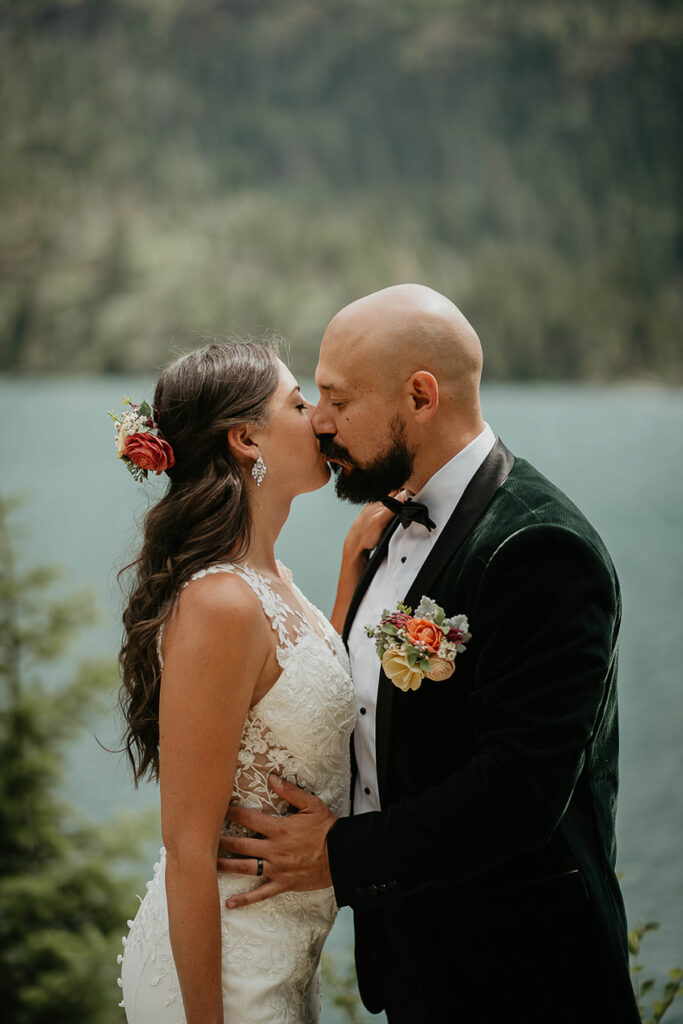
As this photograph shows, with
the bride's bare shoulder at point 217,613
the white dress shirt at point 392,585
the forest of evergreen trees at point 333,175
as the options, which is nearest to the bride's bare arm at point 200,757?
the bride's bare shoulder at point 217,613

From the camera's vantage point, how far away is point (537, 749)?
156cm

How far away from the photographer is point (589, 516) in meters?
6.45

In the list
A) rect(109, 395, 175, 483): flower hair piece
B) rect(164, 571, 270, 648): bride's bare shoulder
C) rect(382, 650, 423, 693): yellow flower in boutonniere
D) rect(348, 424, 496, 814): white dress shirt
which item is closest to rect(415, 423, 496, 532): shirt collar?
rect(348, 424, 496, 814): white dress shirt

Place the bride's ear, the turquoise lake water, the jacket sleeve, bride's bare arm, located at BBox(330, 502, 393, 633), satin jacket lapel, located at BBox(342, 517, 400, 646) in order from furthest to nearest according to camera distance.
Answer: the turquoise lake water → bride's bare arm, located at BBox(330, 502, 393, 633) → satin jacket lapel, located at BBox(342, 517, 400, 646) → the bride's ear → the jacket sleeve

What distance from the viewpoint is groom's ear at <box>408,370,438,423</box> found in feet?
6.06

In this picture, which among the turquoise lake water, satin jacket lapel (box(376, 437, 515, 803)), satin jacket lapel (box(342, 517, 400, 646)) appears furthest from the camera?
the turquoise lake water

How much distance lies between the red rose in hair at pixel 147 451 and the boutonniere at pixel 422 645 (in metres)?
0.60

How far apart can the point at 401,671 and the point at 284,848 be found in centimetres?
45

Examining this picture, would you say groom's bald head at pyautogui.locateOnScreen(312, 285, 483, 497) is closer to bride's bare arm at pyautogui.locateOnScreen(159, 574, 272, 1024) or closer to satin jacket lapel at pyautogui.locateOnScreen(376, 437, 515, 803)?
satin jacket lapel at pyautogui.locateOnScreen(376, 437, 515, 803)

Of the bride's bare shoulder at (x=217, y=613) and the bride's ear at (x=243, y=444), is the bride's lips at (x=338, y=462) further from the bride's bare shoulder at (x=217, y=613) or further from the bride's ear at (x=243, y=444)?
the bride's bare shoulder at (x=217, y=613)

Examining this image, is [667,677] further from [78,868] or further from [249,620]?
[249,620]

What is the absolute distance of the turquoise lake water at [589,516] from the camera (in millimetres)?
5219

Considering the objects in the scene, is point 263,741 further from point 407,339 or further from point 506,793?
point 407,339

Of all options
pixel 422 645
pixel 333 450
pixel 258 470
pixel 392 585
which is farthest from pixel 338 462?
pixel 422 645
